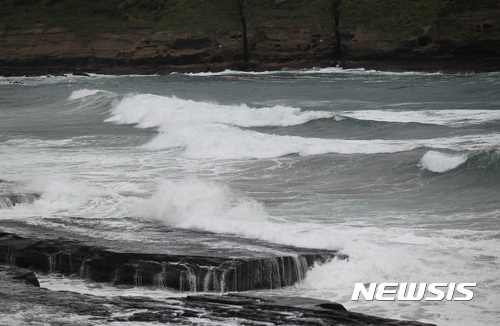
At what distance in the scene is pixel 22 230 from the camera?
11109mm

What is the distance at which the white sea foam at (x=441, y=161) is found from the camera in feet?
54.3

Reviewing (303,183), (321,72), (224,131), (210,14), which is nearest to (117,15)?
(210,14)

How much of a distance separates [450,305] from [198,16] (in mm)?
67001

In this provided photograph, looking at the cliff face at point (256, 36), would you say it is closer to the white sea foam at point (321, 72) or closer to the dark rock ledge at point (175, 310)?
the white sea foam at point (321, 72)

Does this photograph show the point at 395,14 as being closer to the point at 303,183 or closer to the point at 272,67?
the point at 272,67

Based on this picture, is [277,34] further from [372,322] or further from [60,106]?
[372,322]

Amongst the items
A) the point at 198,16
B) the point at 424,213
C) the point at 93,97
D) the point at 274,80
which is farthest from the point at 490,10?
the point at 424,213

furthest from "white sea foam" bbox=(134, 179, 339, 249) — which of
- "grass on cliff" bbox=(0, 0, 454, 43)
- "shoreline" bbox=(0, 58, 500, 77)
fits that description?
"grass on cliff" bbox=(0, 0, 454, 43)

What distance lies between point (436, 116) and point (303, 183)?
12.6m

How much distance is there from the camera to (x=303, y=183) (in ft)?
53.7

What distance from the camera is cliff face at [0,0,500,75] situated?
59.1m

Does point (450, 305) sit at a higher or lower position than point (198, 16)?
lower

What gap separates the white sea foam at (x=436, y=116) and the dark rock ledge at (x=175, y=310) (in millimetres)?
17987

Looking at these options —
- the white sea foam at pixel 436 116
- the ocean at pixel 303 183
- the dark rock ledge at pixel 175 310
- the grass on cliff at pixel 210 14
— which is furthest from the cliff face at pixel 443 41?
the dark rock ledge at pixel 175 310
